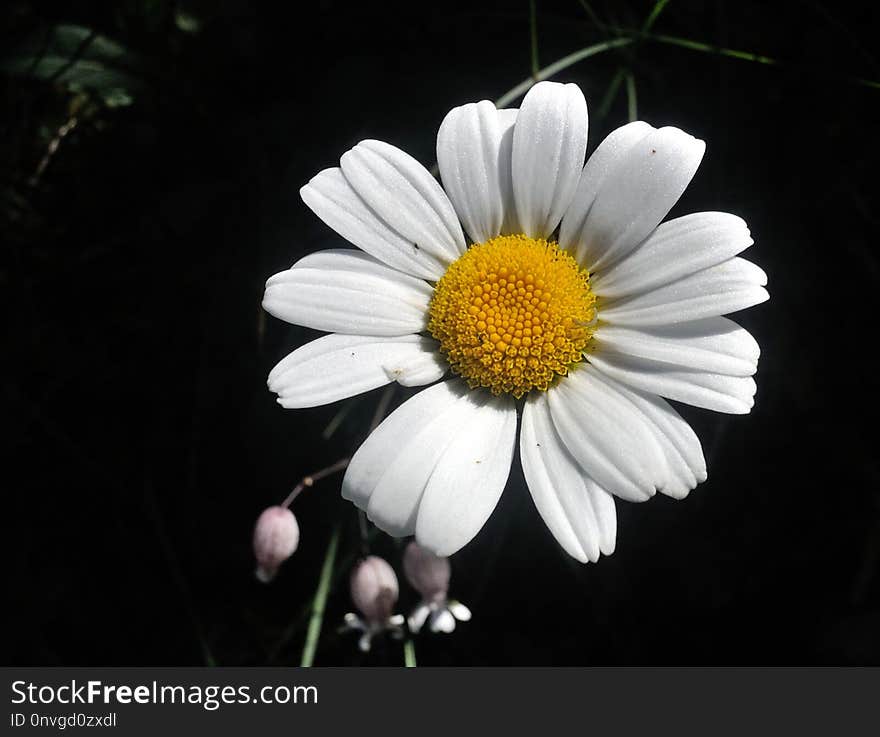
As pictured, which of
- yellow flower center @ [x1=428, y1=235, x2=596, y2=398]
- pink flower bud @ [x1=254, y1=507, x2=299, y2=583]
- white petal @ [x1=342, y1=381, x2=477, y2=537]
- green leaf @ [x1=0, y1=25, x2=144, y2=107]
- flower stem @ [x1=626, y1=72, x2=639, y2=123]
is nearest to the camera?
white petal @ [x1=342, y1=381, x2=477, y2=537]

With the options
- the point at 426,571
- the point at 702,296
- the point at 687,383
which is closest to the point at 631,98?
the point at 702,296

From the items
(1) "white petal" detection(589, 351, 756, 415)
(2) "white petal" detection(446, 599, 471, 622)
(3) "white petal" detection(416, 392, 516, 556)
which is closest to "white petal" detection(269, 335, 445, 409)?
(3) "white petal" detection(416, 392, 516, 556)

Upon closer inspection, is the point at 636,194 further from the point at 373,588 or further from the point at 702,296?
the point at 373,588

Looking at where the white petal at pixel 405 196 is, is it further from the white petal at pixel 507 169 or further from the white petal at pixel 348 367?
the white petal at pixel 348 367

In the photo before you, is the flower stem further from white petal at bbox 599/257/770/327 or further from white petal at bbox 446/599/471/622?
white petal at bbox 446/599/471/622

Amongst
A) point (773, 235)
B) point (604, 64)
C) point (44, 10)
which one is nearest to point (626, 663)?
point (773, 235)

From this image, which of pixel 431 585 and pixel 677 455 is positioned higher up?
pixel 677 455
